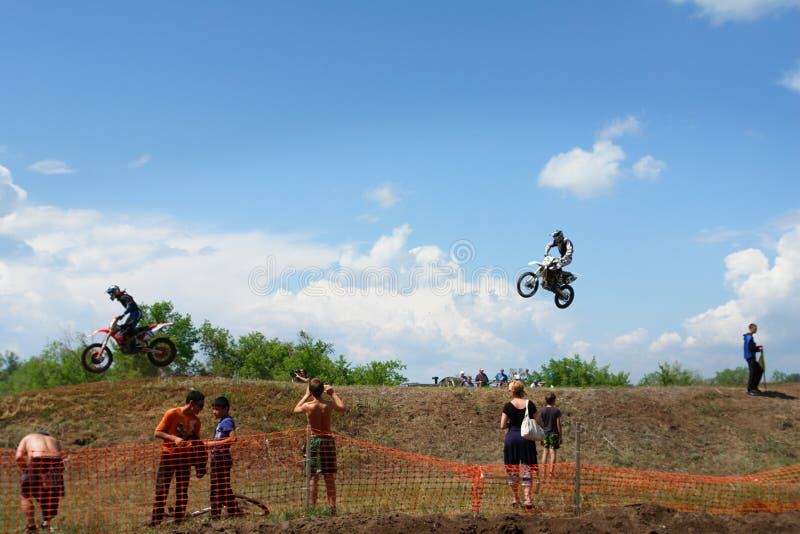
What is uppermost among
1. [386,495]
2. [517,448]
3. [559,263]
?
[559,263]

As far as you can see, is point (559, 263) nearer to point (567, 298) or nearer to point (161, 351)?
point (567, 298)

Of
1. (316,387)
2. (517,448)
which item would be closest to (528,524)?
(517,448)

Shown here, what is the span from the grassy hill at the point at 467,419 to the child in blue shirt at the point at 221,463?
1113 centimetres

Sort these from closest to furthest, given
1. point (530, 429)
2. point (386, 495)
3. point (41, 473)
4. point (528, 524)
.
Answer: point (528, 524), point (41, 473), point (530, 429), point (386, 495)

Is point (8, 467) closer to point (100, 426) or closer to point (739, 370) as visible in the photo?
point (100, 426)

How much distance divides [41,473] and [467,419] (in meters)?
15.3

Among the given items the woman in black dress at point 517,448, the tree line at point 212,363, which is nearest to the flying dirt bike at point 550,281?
the woman in black dress at point 517,448

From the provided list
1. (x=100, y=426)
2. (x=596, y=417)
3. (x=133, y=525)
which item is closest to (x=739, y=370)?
(x=596, y=417)

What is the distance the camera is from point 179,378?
25.3 m

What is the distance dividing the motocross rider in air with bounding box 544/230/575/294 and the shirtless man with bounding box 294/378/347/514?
10803 millimetres

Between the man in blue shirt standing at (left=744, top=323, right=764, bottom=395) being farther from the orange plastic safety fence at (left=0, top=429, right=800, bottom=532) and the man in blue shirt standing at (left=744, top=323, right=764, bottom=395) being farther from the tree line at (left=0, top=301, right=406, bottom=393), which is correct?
the tree line at (left=0, top=301, right=406, bottom=393)

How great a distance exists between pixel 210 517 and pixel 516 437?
15.3 feet

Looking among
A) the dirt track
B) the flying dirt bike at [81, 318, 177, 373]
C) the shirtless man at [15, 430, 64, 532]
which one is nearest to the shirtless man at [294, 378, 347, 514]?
the dirt track

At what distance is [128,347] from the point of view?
18219 millimetres
